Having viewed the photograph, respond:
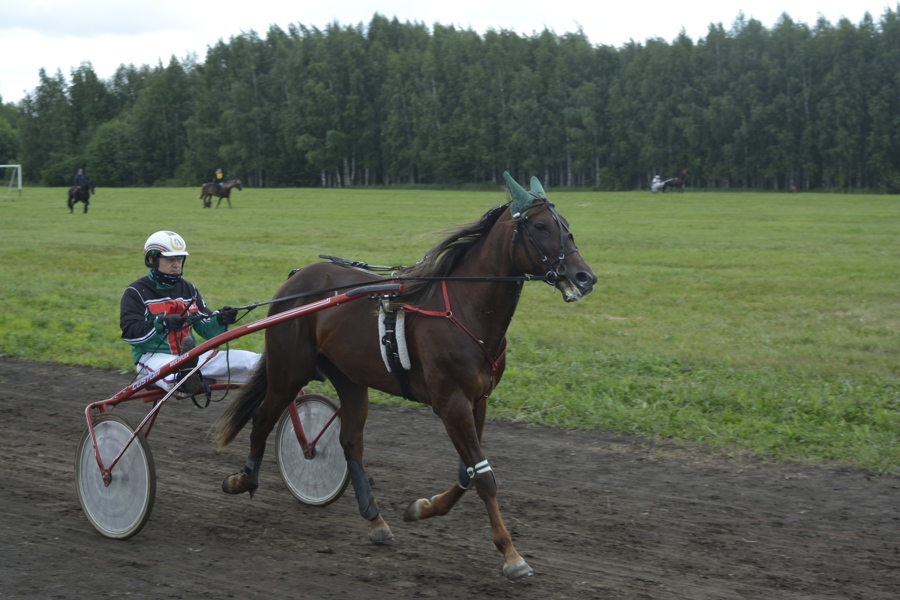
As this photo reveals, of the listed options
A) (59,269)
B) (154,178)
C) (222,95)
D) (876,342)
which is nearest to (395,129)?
(222,95)

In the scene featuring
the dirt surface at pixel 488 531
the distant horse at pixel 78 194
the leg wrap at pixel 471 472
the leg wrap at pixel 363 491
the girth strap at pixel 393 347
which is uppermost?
the distant horse at pixel 78 194

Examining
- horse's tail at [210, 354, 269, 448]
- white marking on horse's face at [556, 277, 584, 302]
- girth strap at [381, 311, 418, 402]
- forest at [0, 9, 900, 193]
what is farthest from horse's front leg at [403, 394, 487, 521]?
forest at [0, 9, 900, 193]

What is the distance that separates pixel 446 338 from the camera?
167 inches

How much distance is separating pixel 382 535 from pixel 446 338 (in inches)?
40.1

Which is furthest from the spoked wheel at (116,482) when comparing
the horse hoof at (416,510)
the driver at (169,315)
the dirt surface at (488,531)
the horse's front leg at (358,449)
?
the horse hoof at (416,510)

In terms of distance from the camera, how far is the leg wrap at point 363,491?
4494mm

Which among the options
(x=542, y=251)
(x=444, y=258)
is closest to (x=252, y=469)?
(x=444, y=258)

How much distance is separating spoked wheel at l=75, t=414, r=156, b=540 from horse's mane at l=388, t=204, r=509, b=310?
1.50 m

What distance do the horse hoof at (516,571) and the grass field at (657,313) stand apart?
1.70m

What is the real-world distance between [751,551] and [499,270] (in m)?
1.72

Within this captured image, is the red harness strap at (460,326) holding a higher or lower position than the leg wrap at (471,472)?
higher

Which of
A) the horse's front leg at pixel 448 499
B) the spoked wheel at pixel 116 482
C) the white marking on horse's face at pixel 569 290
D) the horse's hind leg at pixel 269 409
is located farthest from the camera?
the horse's hind leg at pixel 269 409

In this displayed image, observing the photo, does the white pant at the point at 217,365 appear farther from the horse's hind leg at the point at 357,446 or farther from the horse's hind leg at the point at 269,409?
the horse's hind leg at the point at 357,446

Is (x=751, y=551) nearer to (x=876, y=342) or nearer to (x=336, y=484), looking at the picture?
(x=336, y=484)
